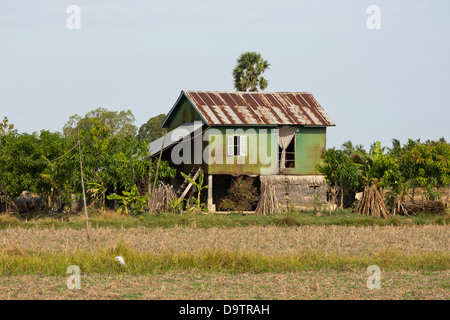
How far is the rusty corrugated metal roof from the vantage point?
2697 cm

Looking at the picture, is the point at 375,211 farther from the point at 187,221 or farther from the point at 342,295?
the point at 342,295

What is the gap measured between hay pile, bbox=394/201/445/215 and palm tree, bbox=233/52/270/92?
594 inches

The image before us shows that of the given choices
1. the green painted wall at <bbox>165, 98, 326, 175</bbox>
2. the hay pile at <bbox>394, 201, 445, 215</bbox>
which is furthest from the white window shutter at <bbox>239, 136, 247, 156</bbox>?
the hay pile at <bbox>394, 201, 445, 215</bbox>

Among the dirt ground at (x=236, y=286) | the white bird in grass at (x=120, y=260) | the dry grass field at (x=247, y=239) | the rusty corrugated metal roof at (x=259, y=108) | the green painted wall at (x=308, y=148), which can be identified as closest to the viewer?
the dirt ground at (x=236, y=286)

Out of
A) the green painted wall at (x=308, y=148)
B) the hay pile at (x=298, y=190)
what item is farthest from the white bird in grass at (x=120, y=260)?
the green painted wall at (x=308, y=148)

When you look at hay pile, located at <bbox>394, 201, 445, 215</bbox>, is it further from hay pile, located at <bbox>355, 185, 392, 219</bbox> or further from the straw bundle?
the straw bundle

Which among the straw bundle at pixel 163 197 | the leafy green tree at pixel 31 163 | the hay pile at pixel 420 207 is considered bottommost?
the hay pile at pixel 420 207

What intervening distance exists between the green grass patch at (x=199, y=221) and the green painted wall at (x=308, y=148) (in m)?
4.33

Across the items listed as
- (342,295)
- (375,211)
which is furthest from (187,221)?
(342,295)

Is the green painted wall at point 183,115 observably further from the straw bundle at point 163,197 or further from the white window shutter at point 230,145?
the straw bundle at point 163,197

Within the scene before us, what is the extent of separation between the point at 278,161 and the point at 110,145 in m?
7.41

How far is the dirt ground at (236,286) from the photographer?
31.9ft

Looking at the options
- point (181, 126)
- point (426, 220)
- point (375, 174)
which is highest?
point (181, 126)
